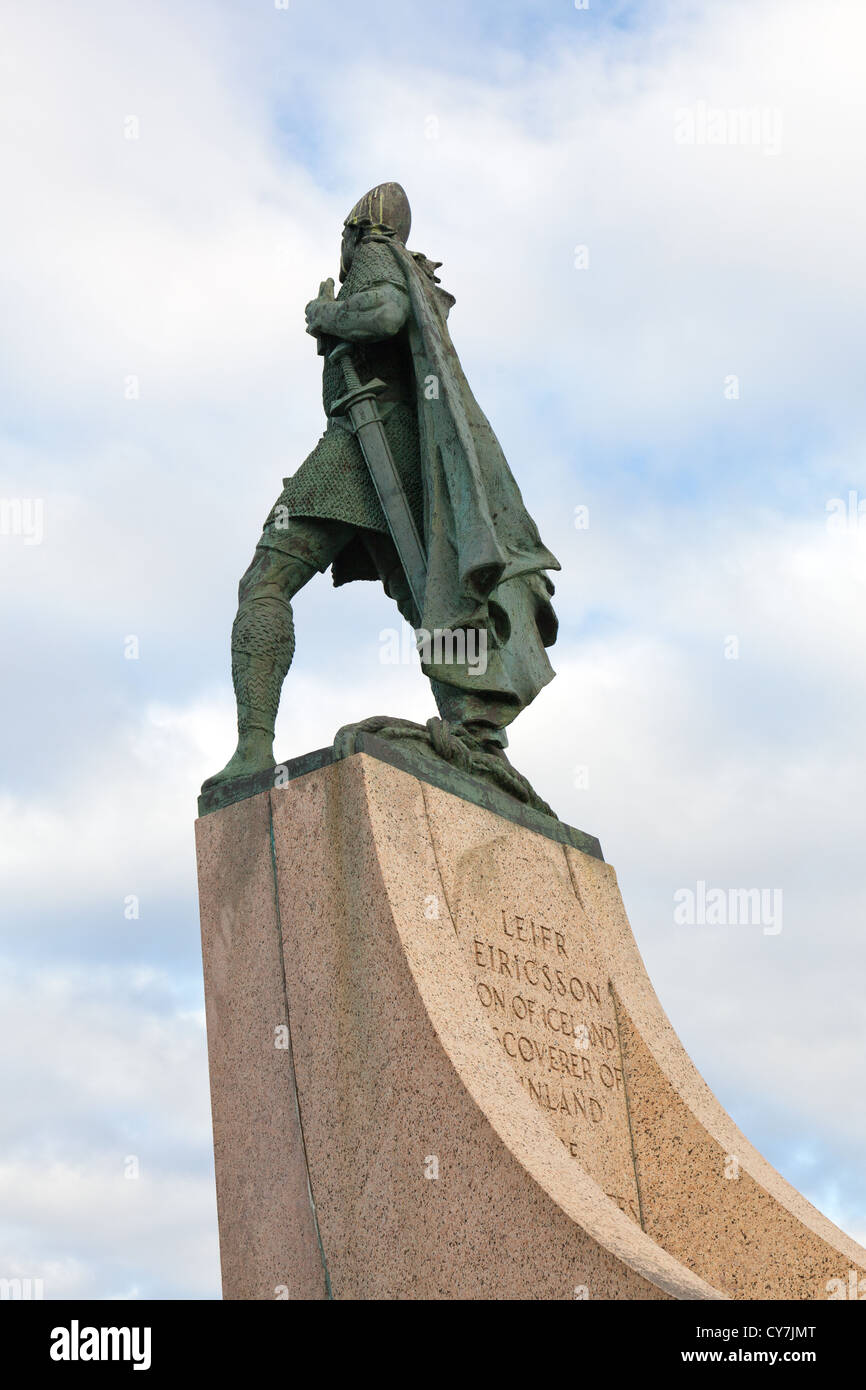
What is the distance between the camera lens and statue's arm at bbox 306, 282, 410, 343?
7883 millimetres

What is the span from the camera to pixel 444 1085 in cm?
575

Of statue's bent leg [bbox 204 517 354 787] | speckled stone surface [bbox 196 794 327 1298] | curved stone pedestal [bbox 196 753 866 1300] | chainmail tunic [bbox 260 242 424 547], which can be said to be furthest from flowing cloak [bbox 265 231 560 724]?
speckled stone surface [bbox 196 794 327 1298]

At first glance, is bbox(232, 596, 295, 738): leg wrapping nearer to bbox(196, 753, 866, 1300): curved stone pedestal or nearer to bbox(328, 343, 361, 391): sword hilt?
bbox(196, 753, 866, 1300): curved stone pedestal

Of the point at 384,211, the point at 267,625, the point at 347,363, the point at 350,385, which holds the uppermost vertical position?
the point at 384,211

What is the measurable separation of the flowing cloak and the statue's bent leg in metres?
0.11

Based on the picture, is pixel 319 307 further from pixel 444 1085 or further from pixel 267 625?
pixel 444 1085

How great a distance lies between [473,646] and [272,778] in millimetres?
1345

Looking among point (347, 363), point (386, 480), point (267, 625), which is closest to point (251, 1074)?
point (267, 625)

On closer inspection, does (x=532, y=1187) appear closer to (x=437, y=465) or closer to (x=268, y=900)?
(x=268, y=900)

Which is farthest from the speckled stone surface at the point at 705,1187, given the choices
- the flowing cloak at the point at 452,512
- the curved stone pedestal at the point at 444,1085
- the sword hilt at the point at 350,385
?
the sword hilt at the point at 350,385

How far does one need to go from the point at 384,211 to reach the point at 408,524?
5.19ft

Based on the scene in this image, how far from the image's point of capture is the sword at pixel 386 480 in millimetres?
7818

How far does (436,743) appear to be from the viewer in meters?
7.09
